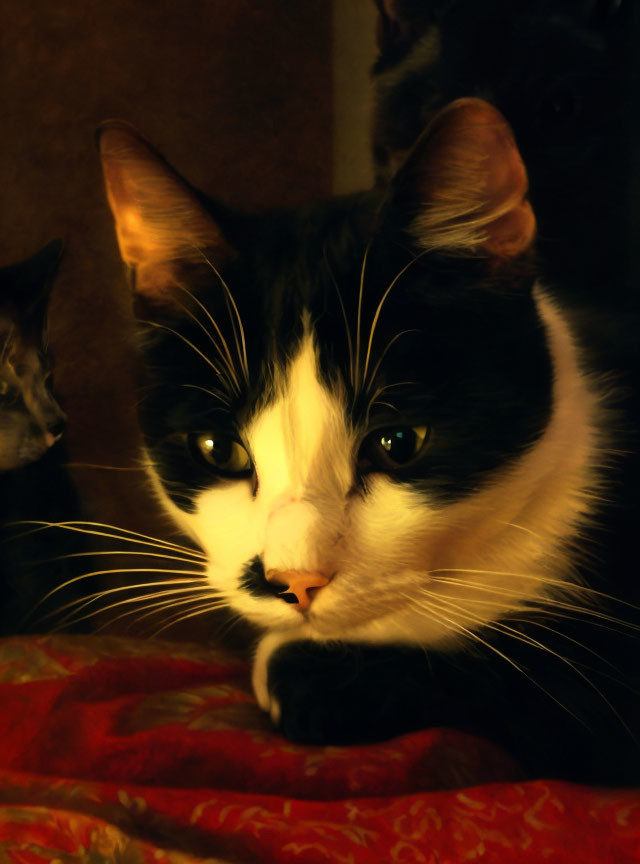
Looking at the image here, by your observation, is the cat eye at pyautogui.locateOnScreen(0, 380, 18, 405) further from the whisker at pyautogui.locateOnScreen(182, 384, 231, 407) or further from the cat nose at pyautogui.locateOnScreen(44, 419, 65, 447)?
the whisker at pyautogui.locateOnScreen(182, 384, 231, 407)

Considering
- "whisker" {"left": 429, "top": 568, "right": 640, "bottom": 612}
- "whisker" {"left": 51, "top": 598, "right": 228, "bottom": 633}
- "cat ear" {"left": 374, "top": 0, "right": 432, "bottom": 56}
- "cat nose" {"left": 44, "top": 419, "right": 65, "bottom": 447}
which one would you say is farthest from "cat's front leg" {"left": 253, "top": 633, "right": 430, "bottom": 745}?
"cat ear" {"left": 374, "top": 0, "right": 432, "bottom": 56}

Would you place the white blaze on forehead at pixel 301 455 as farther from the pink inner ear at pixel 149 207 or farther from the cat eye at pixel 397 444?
the pink inner ear at pixel 149 207

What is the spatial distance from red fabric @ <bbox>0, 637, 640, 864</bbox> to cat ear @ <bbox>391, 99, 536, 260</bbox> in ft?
1.57

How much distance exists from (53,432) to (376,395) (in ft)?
1.33

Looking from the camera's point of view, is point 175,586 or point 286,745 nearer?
point 286,745

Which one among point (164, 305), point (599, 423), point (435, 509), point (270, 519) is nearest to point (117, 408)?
point (164, 305)

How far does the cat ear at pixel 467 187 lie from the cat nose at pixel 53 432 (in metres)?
0.46

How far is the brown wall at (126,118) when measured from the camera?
0.88m

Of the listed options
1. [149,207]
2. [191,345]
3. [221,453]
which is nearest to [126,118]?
[149,207]

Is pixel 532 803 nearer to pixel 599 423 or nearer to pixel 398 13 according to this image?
pixel 599 423

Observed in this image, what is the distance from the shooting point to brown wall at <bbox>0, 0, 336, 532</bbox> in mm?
876

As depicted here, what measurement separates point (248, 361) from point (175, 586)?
0.30 meters

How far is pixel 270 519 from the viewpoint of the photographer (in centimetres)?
73

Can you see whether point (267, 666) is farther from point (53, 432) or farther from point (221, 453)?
point (53, 432)
